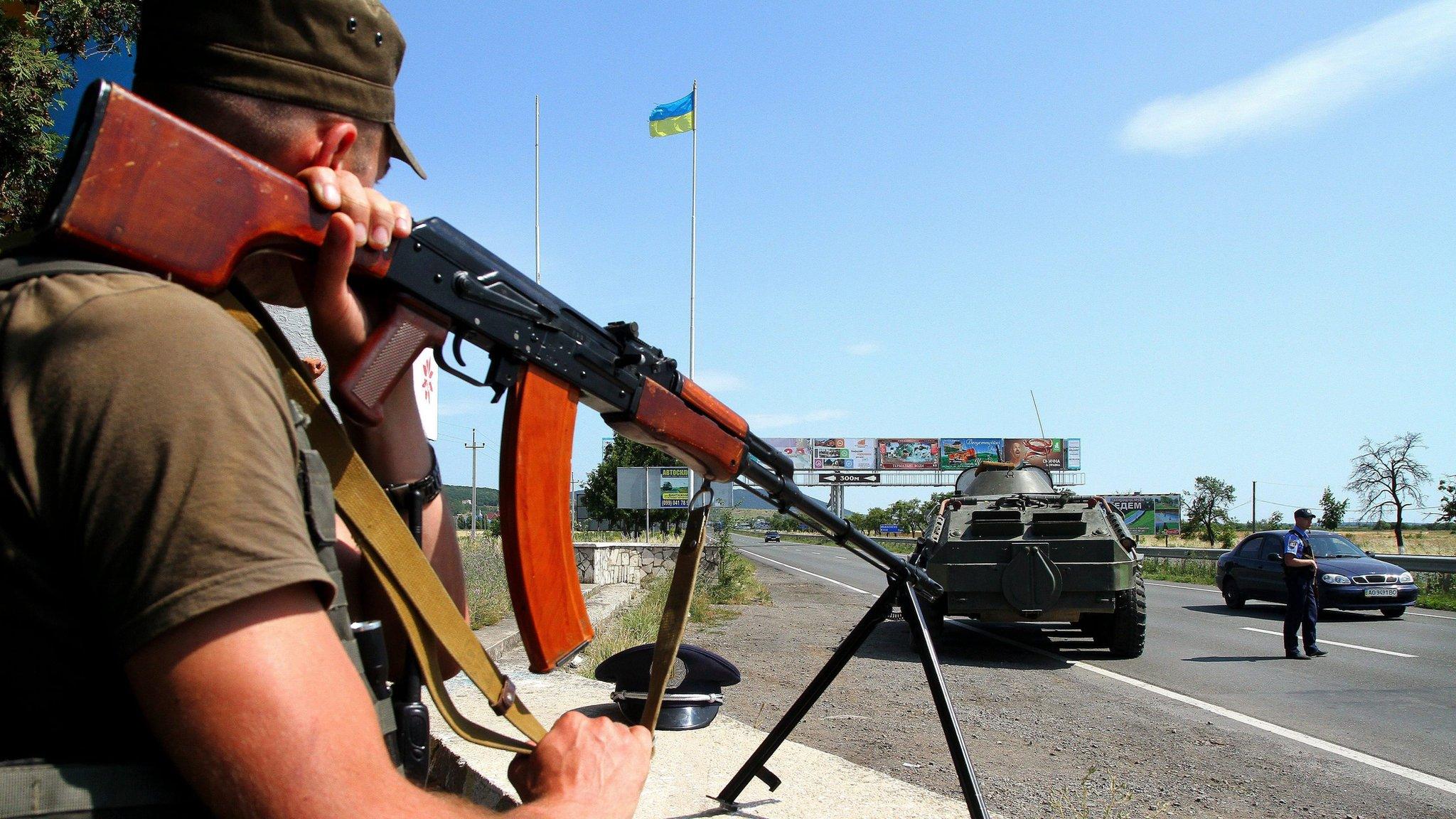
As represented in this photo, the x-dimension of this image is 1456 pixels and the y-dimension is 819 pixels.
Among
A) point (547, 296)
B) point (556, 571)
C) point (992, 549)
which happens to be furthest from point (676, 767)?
point (992, 549)

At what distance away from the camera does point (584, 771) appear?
1248 mm

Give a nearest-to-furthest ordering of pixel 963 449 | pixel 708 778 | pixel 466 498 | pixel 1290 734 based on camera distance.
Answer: pixel 708 778 → pixel 1290 734 → pixel 963 449 → pixel 466 498

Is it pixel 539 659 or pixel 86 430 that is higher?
pixel 86 430

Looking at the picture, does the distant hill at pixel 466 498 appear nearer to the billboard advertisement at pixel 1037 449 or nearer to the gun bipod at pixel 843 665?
the gun bipod at pixel 843 665

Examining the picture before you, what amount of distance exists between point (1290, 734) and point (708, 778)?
506 centimetres

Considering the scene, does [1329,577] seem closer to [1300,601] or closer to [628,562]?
[1300,601]

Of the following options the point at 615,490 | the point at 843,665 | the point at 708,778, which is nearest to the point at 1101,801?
the point at 708,778

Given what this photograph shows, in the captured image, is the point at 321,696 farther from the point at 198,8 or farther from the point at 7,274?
the point at 198,8

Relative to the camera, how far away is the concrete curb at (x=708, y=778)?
10.1 ft

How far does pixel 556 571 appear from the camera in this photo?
1.88 meters

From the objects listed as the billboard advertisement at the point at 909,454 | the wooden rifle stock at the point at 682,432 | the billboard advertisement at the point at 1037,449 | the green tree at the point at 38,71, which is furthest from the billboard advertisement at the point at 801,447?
the wooden rifle stock at the point at 682,432

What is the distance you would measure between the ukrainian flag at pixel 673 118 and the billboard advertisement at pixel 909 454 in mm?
44158

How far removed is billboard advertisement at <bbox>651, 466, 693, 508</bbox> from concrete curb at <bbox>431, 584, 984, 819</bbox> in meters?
16.1

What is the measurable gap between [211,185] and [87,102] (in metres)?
0.17
